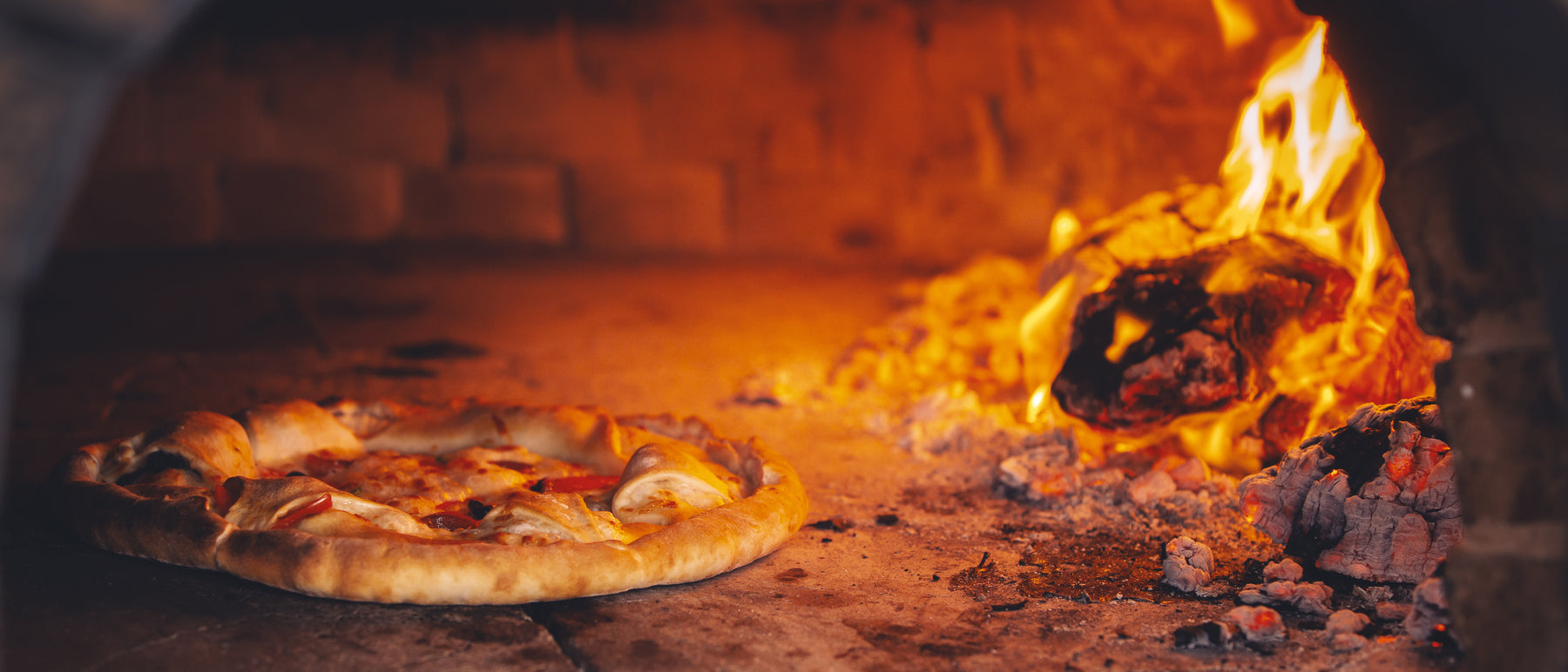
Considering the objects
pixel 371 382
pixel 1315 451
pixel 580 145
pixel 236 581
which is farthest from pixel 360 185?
pixel 1315 451

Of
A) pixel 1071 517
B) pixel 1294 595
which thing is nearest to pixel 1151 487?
pixel 1071 517

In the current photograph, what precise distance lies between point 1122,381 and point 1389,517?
3.32 ft

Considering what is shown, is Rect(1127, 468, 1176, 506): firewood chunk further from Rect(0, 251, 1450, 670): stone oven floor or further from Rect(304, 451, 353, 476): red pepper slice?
Rect(304, 451, 353, 476): red pepper slice

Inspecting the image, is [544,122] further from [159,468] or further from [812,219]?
[159,468]

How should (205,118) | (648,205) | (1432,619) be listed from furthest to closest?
(648,205), (205,118), (1432,619)

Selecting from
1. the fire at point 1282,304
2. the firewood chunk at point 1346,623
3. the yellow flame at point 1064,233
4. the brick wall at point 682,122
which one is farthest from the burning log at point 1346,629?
Result: the brick wall at point 682,122

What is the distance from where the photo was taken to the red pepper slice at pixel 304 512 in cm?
238

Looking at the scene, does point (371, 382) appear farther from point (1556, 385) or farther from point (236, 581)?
point (1556, 385)

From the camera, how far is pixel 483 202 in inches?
315

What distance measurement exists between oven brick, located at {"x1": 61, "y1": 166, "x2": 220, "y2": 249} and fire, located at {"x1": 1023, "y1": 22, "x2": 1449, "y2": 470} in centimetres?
644

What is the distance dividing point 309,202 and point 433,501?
5853mm

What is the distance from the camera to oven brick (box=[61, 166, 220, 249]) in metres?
7.33

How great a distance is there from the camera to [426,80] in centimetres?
791

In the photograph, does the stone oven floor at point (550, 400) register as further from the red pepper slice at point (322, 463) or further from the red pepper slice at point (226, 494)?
the red pepper slice at point (322, 463)
